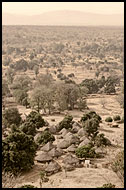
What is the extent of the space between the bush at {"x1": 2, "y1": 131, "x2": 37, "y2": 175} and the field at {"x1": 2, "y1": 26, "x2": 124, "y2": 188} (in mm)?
693

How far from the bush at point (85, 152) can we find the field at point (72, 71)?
1.46ft

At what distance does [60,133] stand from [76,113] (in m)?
9.18

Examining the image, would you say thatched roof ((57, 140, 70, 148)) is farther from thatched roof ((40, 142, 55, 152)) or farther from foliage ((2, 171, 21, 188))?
foliage ((2, 171, 21, 188))

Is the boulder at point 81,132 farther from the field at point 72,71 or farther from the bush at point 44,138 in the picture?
the bush at point 44,138

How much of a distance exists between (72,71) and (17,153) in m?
49.9

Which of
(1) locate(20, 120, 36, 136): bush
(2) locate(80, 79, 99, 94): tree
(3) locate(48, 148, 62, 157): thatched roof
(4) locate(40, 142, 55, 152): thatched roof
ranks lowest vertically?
(3) locate(48, 148, 62, 157): thatched roof

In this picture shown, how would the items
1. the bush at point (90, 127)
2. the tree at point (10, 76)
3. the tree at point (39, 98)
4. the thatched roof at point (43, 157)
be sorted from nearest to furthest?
the thatched roof at point (43, 157), the bush at point (90, 127), the tree at point (39, 98), the tree at point (10, 76)

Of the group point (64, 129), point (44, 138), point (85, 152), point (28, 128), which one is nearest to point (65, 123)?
point (64, 129)

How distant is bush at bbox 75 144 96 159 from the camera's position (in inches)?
852

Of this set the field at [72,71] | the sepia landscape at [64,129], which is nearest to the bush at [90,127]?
the sepia landscape at [64,129]

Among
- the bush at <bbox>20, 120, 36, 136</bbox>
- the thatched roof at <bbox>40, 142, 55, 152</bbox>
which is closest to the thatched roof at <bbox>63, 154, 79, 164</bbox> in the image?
the thatched roof at <bbox>40, 142, 55, 152</bbox>

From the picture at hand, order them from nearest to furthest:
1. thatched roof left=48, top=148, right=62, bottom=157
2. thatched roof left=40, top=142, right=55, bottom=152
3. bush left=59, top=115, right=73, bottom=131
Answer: thatched roof left=48, top=148, right=62, bottom=157, thatched roof left=40, top=142, right=55, bottom=152, bush left=59, top=115, right=73, bottom=131

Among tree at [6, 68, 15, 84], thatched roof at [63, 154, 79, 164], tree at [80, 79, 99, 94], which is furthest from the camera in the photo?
tree at [6, 68, 15, 84]

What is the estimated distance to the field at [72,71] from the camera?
19141 mm
